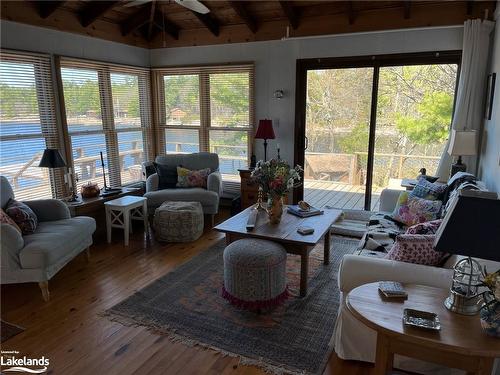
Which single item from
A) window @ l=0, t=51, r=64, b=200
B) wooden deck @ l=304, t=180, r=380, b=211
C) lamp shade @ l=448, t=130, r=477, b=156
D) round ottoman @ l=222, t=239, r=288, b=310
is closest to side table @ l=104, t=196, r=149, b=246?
window @ l=0, t=51, r=64, b=200

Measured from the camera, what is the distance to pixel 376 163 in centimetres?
490

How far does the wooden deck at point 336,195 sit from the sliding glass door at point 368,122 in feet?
0.04

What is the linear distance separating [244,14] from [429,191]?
3255 mm

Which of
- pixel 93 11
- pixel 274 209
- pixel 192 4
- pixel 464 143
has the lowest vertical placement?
pixel 274 209

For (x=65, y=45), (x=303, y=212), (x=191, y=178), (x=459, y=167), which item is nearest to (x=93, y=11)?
(x=65, y=45)

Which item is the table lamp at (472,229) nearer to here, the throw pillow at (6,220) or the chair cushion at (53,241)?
the chair cushion at (53,241)

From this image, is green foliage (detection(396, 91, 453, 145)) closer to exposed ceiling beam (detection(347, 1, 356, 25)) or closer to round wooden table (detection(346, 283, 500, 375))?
exposed ceiling beam (detection(347, 1, 356, 25))

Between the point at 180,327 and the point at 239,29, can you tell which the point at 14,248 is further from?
the point at 239,29

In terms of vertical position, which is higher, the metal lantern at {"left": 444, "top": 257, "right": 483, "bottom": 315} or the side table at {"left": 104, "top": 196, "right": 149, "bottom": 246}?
the metal lantern at {"left": 444, "top": 257, "right": 483, "bottom": 315}

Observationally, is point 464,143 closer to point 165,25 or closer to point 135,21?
point 165,25

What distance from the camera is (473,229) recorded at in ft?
4.48

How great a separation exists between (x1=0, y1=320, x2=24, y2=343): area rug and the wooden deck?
12.8 ft

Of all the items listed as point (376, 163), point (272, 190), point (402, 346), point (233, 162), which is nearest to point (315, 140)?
point (376, 163)

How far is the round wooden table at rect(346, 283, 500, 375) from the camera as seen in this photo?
1.40 m
